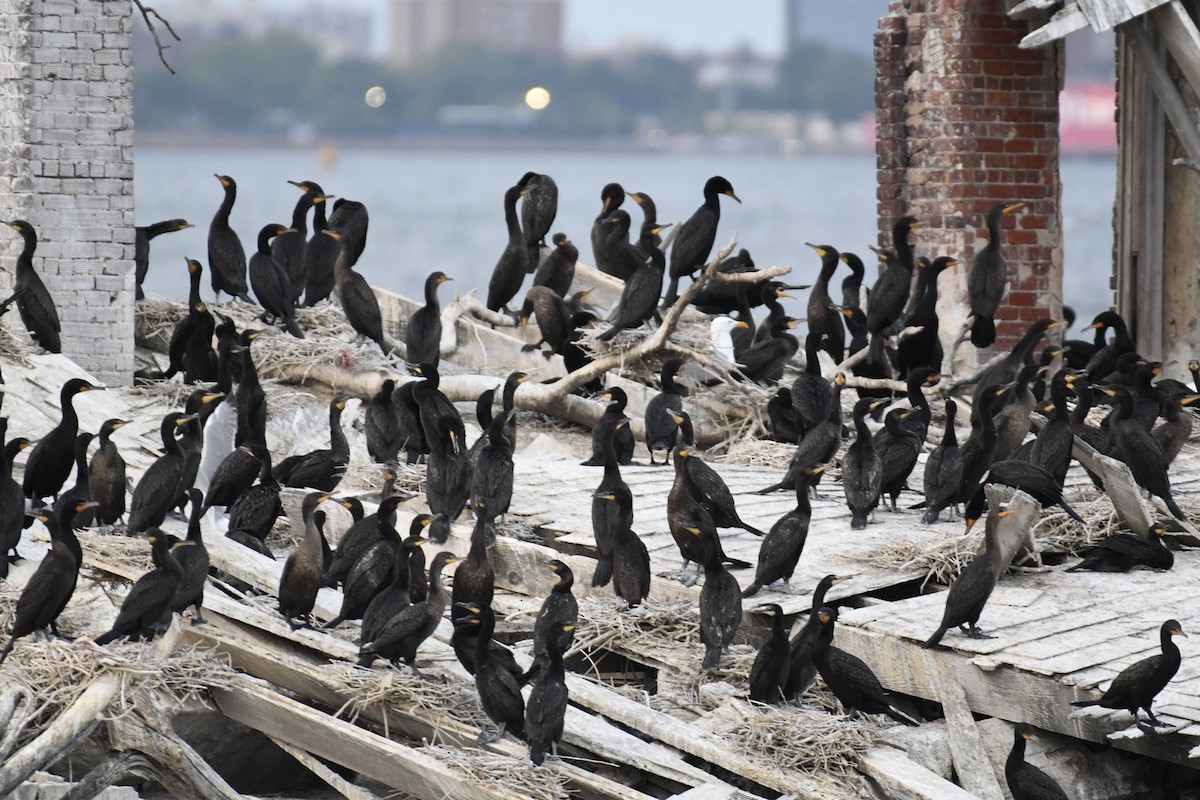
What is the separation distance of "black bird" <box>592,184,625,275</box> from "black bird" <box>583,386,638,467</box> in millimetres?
2523

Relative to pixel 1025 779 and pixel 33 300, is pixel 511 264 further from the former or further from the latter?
pixel 1025 779

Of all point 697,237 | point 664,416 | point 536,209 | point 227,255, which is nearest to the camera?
point 664,416

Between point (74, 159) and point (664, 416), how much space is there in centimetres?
405

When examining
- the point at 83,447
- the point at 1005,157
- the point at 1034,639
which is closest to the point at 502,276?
the point at 1005,157

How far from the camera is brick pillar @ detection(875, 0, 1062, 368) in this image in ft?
40.6

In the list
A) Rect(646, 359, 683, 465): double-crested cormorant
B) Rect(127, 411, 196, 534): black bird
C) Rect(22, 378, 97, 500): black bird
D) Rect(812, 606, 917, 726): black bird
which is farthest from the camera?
Rect(646, 359, 683, 465): double-crested cormorant

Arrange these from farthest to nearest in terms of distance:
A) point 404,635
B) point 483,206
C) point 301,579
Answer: point 483,206
point 301,579
point 404,635

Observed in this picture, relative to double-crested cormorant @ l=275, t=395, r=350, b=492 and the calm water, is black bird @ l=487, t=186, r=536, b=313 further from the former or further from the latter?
the calm water

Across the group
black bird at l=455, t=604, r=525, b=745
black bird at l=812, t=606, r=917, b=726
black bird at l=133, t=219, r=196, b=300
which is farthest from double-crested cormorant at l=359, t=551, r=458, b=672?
black bird at l=133, t=219, r=196, b=300

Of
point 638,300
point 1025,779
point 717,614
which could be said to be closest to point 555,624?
point 717,614

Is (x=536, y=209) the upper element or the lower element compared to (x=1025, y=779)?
upper

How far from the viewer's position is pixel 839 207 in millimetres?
74062

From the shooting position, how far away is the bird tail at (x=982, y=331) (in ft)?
38.2

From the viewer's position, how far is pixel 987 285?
11.6 metres
